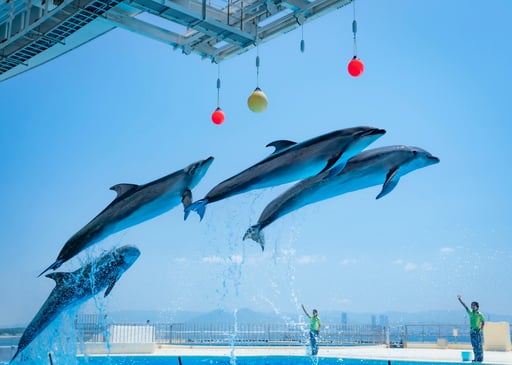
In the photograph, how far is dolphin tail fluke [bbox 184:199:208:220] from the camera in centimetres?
496

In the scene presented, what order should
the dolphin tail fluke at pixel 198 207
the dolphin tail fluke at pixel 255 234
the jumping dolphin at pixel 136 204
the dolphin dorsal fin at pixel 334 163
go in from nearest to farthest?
the dolphin dorsal fin at pixel 334 163, the dolphin tail fluke at pixel 198 207, the jumping dolphin at pixel 136 204, the dolphin tail fluke at pixel 255 234

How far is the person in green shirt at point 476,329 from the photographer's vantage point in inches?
517

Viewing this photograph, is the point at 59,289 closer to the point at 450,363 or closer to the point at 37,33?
the point at 37,33

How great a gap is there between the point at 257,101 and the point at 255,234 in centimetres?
243

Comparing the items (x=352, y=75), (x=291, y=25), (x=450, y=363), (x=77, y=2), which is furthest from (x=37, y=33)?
(x=450, y=363)

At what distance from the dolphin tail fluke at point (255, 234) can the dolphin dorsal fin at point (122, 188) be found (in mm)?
1125

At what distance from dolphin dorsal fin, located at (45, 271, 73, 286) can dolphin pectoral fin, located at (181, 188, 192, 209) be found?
2.01 meters

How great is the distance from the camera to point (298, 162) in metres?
4.95

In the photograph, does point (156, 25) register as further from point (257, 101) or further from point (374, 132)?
point (374, 132)

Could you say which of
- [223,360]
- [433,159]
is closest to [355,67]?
[433,159]

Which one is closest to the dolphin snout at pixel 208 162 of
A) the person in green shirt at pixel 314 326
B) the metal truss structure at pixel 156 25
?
the metal truss structure at pixel 156 25

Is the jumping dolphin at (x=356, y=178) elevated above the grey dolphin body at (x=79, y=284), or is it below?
above

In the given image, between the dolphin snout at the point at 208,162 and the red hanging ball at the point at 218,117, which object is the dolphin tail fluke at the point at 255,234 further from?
the red hanging ball at the point at 218,117

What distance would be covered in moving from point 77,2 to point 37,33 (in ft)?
3.76
